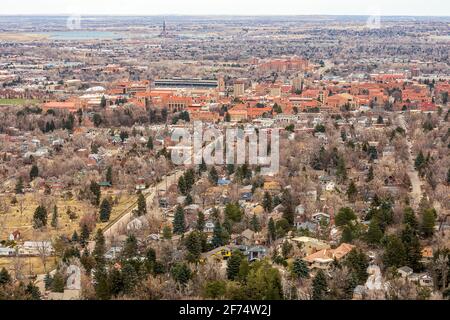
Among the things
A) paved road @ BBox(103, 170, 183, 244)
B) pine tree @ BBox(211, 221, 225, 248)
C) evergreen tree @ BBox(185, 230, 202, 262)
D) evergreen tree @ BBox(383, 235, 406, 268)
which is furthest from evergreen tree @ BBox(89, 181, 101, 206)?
evergreen tree @ BBox(383, 235, 406, 268)

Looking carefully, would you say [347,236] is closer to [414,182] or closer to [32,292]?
[32,292]

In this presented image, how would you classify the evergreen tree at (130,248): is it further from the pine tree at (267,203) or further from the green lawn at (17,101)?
the green lawn at (17,101)

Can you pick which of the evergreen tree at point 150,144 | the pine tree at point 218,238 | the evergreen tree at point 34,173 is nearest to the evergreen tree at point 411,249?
the pine tree at point 218,238

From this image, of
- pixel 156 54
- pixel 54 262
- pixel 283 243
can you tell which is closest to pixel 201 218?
pixel 283 243


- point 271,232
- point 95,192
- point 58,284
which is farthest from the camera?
point 95,192

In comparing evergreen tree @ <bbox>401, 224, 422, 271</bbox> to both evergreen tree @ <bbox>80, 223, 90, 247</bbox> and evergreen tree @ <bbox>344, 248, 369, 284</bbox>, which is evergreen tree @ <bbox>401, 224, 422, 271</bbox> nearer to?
evergreen tree @ <bbox>344, 248, 369, 284</bbox>

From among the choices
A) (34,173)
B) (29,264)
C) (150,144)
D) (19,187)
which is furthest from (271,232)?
(150,144)

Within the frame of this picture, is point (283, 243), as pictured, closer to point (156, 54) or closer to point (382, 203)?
point (382, 203)
